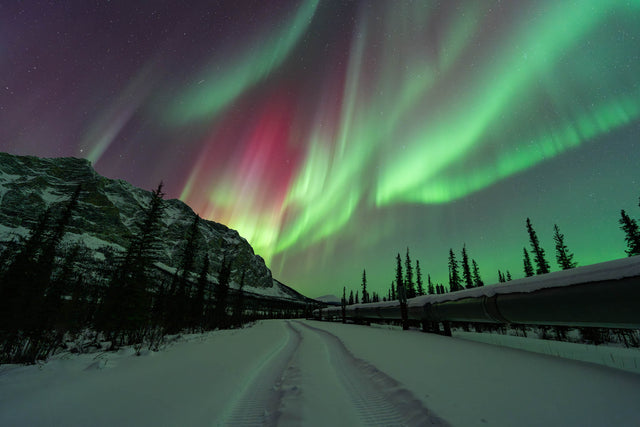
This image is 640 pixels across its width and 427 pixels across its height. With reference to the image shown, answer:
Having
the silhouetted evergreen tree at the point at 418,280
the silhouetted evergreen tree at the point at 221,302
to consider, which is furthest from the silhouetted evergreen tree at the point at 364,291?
the silhouetted evergreen tree at the point at 221,302

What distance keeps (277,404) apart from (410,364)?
3.00m

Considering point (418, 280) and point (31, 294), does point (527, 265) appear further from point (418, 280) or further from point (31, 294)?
point (31, 294)

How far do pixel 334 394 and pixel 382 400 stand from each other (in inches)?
29.4

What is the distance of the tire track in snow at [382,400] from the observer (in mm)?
2657

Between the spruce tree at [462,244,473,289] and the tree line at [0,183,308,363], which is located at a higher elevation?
the spruce tree at [462,244,473,289]

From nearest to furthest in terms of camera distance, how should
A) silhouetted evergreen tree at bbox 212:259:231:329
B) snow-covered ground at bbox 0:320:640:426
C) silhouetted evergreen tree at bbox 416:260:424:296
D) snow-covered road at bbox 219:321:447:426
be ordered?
snow-covered ground at bbox 0:320:640:426
snow-covered road at bbox 219:321:447:426
silhouetted evergreen tree at bbox 212:259:231:329
silhouetted evergreen tree at bbox 416:260:424:296

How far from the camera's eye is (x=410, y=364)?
5012 mm

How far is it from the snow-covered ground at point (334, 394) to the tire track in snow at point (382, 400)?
1cm

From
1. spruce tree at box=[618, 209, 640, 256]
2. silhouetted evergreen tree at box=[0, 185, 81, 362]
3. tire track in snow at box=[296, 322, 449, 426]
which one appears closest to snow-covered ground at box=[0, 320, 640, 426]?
tire track in snow at box=[296, 322, 449, 426]

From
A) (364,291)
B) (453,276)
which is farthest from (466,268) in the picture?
(364,291)

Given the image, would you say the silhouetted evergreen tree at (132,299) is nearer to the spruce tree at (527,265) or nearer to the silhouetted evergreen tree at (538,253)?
the silhouetted evergreen tree at (538,253)

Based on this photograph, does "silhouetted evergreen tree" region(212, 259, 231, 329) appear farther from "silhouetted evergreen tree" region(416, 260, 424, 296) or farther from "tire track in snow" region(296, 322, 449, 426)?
"silhouetted evergreen tree" region(416, 260, 424, 296)

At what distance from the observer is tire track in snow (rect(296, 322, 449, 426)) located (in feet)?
8.72

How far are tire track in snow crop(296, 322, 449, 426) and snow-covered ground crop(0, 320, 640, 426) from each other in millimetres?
14
